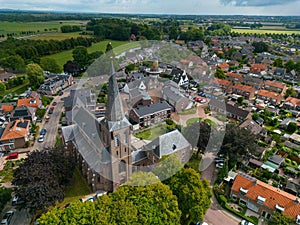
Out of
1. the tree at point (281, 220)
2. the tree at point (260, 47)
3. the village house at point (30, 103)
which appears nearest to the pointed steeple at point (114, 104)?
the tree at point (281, 220)

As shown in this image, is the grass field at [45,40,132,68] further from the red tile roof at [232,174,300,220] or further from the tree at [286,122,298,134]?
the red tile roof at [232,174,300,220]

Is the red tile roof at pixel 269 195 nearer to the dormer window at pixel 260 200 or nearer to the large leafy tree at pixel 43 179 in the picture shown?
the dormer window at pixel 260 200

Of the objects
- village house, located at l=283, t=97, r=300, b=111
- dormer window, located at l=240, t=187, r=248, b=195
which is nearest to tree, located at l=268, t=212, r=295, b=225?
dormer window, located at l=240, t=187, r=248, b=195

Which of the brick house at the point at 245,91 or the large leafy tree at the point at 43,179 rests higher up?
the large leafy tree at the point at 43,179

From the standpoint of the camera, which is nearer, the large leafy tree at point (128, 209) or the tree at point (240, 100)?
the large leafy tree at point (128, 209)

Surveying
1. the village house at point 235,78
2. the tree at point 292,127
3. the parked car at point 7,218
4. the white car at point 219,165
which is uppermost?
the village house at point 235,78
